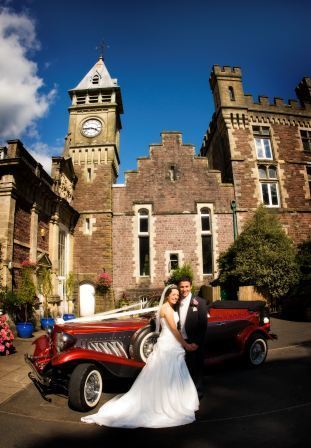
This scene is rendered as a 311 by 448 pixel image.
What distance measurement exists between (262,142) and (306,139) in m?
3.55

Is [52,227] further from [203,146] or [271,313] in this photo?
[203,146]

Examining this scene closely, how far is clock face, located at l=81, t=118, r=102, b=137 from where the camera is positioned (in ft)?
67.8

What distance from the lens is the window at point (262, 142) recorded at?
2044 cm

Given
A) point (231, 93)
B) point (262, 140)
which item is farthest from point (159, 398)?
point (231, 93)

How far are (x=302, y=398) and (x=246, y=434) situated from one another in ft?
4.92

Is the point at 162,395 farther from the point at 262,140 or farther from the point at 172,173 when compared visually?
the point at 262,140

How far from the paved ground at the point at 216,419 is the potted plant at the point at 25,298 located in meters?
4.29

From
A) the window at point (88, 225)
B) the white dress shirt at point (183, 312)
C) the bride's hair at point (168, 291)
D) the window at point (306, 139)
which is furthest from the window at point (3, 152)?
the window at point (306, 139)

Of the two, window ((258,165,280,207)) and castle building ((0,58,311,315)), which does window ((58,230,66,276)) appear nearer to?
castle building ((0,58,311,315))

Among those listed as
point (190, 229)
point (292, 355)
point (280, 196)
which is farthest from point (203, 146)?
point (292, 355)

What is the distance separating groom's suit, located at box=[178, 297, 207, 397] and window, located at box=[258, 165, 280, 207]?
647 inches

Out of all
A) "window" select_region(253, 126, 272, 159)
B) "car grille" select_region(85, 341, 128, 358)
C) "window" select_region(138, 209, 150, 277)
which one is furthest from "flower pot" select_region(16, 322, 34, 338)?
"window" select_region(253, 126, 272, 159)

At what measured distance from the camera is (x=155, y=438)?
3287 millimetres

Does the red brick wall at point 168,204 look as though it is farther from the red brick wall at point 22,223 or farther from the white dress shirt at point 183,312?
the white dress shirt at point 183,312
